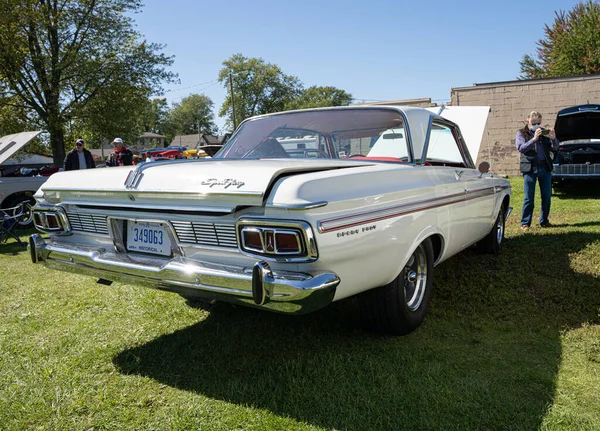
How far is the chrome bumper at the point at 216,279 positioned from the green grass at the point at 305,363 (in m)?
0.53

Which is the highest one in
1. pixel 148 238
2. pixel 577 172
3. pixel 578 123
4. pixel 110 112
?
pixel 110 112

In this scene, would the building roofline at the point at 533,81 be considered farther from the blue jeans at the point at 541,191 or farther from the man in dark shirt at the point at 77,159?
the man in dark shirt at the point at 77,159

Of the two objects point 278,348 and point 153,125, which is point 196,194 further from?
point 153,125

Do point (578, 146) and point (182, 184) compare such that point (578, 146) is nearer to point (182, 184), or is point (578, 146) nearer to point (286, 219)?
point (286, 219)

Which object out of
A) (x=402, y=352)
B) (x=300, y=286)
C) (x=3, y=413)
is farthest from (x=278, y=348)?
(x=3, y=413)

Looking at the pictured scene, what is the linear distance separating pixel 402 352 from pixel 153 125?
9933cm

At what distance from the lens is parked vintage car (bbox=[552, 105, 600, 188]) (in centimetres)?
902

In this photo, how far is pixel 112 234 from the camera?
114 inches

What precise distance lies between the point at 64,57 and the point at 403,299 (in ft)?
57.9

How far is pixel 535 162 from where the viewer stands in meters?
6.43

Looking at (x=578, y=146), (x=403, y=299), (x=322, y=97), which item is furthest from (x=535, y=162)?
(x=322, y=97)

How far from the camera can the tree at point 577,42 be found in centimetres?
2679

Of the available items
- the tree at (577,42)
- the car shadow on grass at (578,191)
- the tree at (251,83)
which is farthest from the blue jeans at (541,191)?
the tree at (251,83)

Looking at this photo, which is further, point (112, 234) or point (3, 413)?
point (112, 234)
